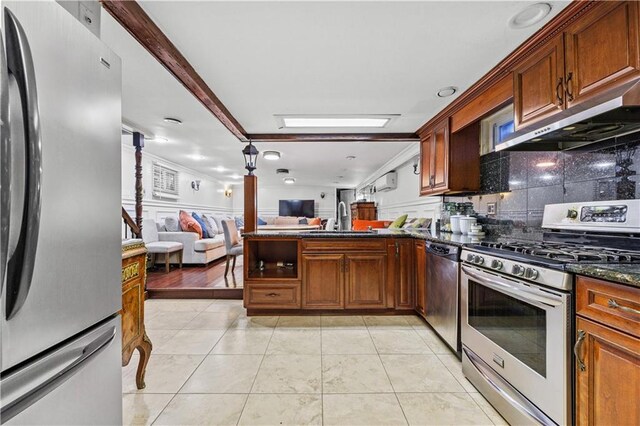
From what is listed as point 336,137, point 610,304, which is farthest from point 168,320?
point 610,304

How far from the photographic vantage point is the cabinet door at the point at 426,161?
11.0ft

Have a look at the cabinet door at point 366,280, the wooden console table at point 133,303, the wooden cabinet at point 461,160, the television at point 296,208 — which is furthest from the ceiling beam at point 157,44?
the television at point 296,208

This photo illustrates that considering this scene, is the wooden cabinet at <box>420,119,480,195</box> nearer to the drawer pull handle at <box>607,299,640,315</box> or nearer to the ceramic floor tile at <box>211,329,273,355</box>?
the drawer pull handle at <box>607,299,640,315</box>

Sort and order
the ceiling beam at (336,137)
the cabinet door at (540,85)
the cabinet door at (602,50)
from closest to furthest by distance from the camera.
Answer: the cabinet door at (602,50), the cabinet door at (540,85), the ceiling beam at (336,137)

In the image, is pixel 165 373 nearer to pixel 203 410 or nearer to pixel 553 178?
pixel 203 410

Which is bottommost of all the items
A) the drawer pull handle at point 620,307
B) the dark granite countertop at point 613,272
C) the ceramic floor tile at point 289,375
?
the ceramic floor tile at point 289,375

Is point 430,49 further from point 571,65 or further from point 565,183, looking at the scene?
point 565,183

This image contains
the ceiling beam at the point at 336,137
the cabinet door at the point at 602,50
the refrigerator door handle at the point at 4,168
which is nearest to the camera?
the refrigerator door handle at the point at 4,168

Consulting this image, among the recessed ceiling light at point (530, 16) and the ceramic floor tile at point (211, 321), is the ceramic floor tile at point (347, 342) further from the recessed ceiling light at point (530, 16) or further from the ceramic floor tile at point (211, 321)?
the recessed ceiling light at point (530, 16)

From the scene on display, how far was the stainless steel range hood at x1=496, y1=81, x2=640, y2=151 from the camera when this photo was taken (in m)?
1.21

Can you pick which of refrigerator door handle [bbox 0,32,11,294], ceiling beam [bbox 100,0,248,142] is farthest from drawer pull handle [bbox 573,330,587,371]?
ceiling beam [bbox 100,0,248,142]

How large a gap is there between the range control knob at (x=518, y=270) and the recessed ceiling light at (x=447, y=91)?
1.74 metres

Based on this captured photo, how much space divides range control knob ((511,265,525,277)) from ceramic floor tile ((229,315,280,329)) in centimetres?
215

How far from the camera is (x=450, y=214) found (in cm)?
320
